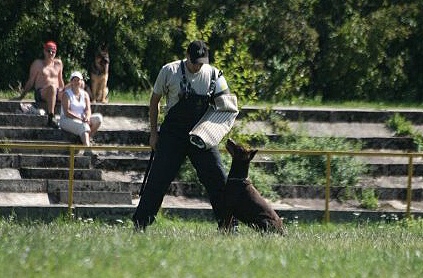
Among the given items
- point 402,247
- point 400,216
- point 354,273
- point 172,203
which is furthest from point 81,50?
point 354,273

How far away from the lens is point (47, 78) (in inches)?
782

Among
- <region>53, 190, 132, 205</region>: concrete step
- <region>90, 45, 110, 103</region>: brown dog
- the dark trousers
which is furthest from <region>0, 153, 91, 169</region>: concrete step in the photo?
the dark trousers

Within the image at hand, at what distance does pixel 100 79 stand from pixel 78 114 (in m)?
1.93

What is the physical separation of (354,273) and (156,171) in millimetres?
3513

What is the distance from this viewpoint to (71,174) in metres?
16.6

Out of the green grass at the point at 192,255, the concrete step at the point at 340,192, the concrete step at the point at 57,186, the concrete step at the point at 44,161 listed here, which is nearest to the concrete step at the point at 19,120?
the concrete step at the point at 44,161

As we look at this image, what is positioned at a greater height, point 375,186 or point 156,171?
point 156,171

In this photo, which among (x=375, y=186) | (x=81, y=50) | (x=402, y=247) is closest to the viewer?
(x=402, y=247)

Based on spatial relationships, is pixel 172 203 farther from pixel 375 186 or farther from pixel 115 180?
pixel 375 186

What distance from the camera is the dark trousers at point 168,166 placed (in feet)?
40.3

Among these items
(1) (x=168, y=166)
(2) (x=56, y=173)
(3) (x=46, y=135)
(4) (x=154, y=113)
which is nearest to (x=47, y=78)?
(3) (x=46, y=135)

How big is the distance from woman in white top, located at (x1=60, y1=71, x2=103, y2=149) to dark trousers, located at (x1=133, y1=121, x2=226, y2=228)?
6.44 m

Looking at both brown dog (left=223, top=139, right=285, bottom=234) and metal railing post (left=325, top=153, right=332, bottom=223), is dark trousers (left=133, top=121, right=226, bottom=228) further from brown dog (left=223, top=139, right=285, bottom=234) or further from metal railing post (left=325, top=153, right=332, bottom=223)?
metal railing post (left=325, top=153, right=332, bottom=223)

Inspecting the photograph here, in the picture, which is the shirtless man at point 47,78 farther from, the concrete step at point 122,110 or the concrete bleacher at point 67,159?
the concrete step at point 122,110
